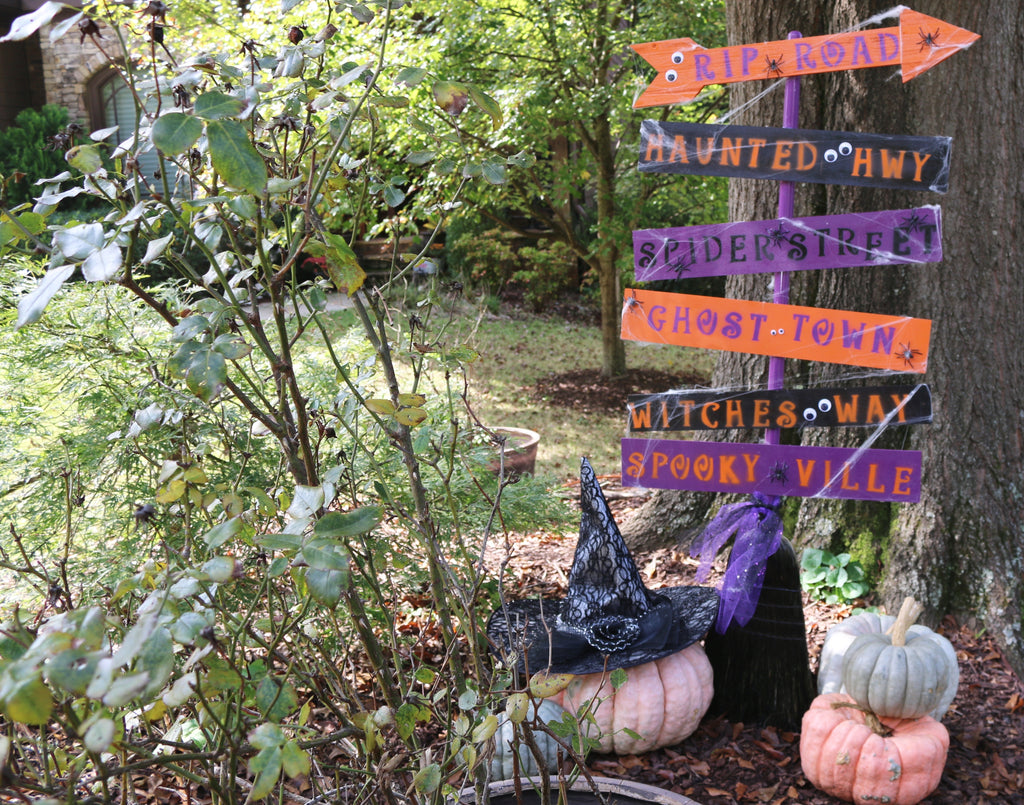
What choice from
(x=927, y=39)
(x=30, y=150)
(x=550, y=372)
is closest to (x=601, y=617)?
(x=927, y=39)

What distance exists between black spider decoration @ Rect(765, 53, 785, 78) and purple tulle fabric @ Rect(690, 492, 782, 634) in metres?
1.27

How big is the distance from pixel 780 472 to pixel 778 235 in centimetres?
72

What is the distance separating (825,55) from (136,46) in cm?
714

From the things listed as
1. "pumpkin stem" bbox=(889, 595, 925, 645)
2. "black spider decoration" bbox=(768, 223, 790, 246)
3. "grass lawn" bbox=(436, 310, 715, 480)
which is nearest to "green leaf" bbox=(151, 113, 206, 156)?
"black spider decoration" bbox=(768, 223, 790, 246)

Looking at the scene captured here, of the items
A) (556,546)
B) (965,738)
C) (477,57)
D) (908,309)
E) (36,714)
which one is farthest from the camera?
(477,57)

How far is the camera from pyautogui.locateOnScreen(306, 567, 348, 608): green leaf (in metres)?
0.86

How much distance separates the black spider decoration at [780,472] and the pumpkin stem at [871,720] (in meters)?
0.67

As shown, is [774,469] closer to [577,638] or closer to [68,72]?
[577,638]

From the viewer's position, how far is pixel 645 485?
267 cm

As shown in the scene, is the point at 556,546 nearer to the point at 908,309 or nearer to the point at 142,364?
the point at 908,309

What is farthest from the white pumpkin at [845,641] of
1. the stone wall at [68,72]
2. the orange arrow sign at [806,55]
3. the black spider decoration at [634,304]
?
the stone wall at [68,72]

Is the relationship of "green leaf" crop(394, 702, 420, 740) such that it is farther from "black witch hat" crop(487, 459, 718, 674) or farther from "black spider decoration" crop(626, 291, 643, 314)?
"black spider decoration" crop(626, 291, 643, 314)

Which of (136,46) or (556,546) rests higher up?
(136,46)

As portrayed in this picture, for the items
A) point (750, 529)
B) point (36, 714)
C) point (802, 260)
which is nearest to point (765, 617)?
point (750, 529)
